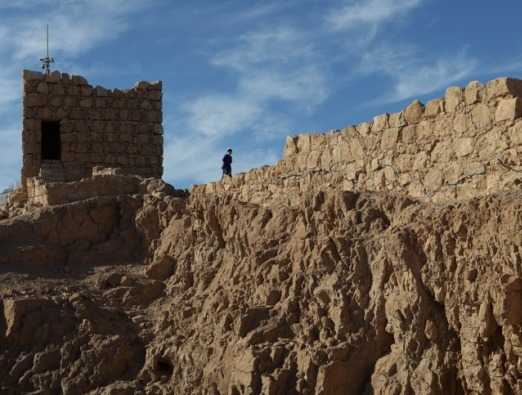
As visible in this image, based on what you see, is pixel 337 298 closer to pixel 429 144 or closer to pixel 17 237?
pixel 429 144

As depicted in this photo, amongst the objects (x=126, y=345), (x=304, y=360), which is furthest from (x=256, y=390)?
(x=126, y=345)

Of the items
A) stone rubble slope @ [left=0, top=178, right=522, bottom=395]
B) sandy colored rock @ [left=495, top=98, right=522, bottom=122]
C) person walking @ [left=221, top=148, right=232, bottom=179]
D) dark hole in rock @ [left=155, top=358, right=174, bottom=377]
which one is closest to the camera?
stone rubble slope @ [left=0, top=178, right=522, bottom=395]

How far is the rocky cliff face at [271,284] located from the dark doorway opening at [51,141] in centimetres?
207

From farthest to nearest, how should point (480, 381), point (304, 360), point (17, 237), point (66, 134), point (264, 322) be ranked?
point (66, 134), point (17, 237), point (264, 322), point (304, 360), point (480, 381)

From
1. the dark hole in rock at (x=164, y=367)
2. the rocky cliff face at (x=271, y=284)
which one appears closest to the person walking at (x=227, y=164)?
the rocky cliff face at (x=271, y=284)

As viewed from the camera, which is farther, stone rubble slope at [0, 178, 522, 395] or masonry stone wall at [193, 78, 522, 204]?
masonry stone wall at [193, 78, 522, 204]

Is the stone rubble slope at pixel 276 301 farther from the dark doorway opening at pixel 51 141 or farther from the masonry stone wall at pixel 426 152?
the dark doorway opening at pixel 51 141

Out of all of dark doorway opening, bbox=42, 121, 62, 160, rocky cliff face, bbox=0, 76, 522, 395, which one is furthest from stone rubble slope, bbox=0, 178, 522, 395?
dark doorway opening, bbox=42, 121, 62, 160

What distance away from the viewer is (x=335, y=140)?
1277cm

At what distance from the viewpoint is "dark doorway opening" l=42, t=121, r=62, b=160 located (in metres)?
18.0

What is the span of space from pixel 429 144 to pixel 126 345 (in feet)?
13.4

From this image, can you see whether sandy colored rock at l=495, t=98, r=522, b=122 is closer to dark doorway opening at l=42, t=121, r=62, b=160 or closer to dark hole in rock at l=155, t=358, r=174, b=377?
dark hole in rock at l=155, t=358, r=174, b=377

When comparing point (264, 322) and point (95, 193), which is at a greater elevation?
point (95, 193)

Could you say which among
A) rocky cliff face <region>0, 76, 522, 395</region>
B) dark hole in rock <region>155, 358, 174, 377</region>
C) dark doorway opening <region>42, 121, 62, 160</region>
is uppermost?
dark doorway opening <region>42, 121, 62, 160</region>
